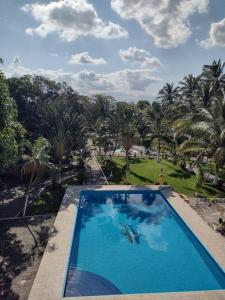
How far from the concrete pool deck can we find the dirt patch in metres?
0.43

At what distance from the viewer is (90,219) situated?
17453 millimetres

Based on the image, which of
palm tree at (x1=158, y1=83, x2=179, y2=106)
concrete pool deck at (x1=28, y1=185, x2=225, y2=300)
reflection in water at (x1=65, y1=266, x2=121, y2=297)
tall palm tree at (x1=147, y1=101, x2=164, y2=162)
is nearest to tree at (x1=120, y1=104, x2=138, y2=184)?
tall palm tree at (x1=147, y1=101, x2=164, y2=162)

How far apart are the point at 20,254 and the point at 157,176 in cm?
1702

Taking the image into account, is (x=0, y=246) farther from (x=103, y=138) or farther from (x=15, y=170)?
(x=103, y=138)

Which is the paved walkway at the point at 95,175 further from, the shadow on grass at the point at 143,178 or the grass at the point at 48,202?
the grass at the point at 48,202

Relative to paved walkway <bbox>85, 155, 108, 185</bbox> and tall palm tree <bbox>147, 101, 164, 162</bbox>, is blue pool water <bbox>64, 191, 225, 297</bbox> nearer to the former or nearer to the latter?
paved walkway <bbox>85, 155, 108, 185</bbox>

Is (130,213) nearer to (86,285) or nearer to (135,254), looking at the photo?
(135,254)

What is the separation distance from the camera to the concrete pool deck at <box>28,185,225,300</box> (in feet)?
31.6

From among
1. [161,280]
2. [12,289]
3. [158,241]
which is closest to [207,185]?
[158,241]

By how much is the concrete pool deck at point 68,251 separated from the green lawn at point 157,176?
2712mm

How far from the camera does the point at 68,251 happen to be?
12344mm

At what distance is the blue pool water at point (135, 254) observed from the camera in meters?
11.1

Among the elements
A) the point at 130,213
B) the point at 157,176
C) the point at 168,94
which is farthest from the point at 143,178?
the point at 168,94

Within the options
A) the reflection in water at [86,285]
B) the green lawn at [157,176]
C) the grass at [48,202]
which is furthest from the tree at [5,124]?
the green lawn at [157,176]
